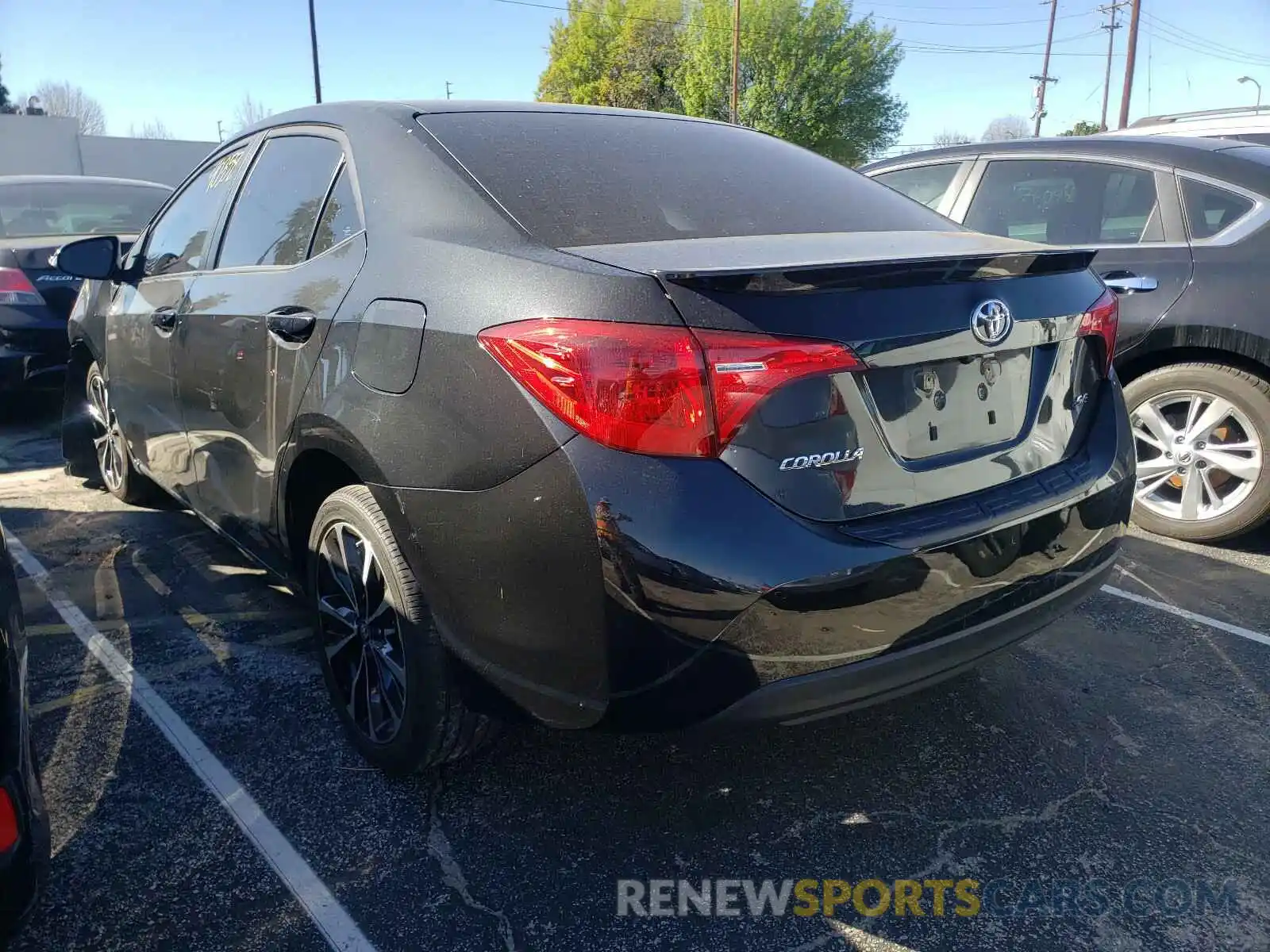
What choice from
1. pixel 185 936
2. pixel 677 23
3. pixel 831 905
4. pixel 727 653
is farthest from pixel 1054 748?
pixel 677 23

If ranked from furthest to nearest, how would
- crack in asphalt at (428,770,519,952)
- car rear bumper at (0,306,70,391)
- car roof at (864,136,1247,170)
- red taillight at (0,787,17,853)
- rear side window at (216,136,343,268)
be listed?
→ car rear bumper at (0,306,70,391) < car roof at (864,136,1247,170) < rear side window at (216,136,343,268) < crack in asphalt at (428,770,519,952) < red taillight at (0,787,17,853)

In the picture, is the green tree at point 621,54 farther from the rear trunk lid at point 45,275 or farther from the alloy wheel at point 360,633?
the alloy wheel at point 360,633

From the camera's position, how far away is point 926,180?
5047mm

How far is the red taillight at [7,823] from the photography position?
1.59 meters

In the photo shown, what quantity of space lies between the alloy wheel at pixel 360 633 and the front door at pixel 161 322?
1078 mm

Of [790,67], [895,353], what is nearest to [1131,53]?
[790,67]

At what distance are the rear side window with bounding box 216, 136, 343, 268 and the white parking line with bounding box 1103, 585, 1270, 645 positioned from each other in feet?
9.64

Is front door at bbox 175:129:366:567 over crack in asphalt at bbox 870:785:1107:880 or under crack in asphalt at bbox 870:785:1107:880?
over

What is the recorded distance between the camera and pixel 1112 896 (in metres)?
2.05

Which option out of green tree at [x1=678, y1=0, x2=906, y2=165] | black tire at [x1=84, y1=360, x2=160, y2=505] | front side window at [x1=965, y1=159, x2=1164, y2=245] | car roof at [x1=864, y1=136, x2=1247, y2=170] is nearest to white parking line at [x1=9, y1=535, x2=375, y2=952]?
black tire at [x1=84, y1=360, x2=160, y2=505]

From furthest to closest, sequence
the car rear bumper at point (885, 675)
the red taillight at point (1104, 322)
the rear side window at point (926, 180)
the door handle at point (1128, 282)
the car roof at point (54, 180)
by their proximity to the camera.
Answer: the car roof at point (54, 180) → the rear side window at point (926, 180) → the door handle at point (1128, 282) → the red taillight at point (1104, 322) → the car rear bumper at point (885, 675)

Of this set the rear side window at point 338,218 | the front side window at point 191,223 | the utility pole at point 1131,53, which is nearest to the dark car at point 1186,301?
the rear side window at point 338,218

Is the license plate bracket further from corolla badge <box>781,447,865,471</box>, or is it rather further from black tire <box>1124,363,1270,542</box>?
black tire <box>1124,363,1270,542</box>

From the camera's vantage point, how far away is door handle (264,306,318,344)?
2.42m
